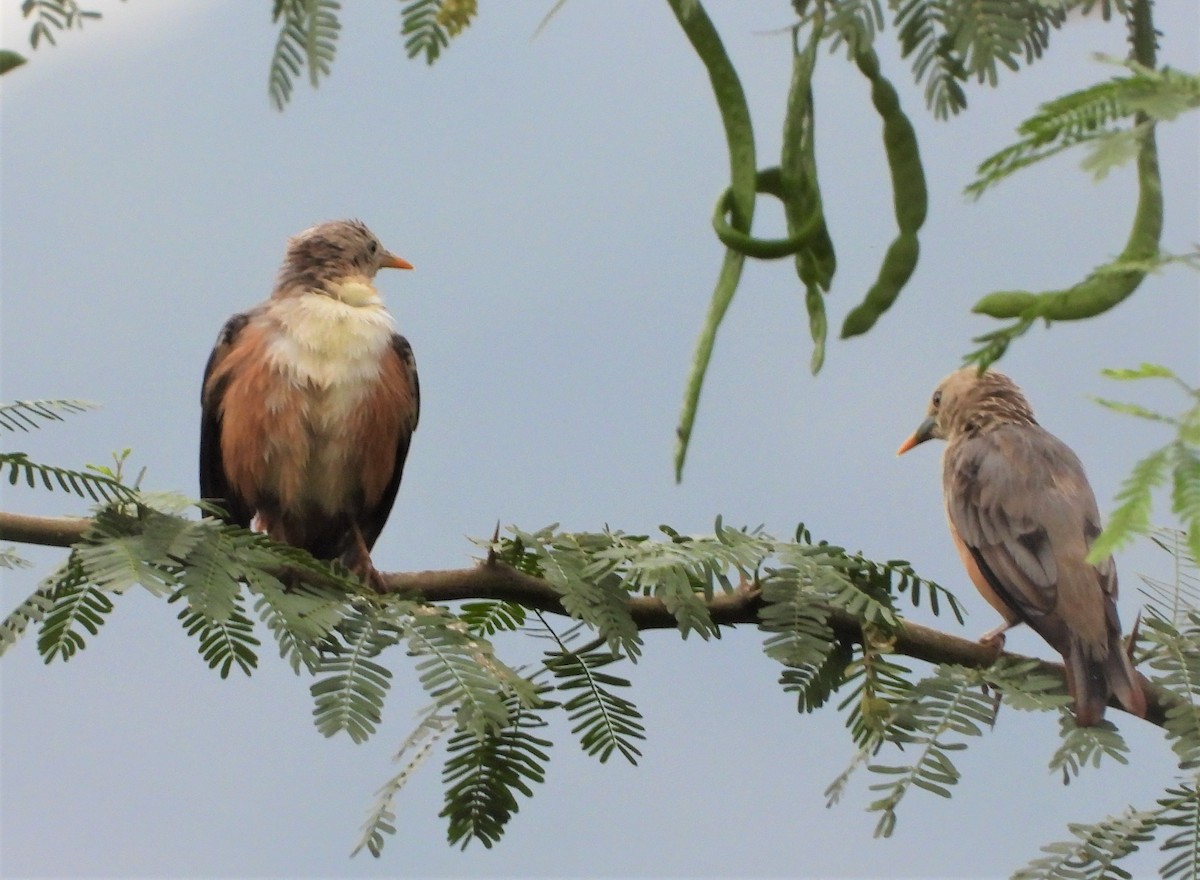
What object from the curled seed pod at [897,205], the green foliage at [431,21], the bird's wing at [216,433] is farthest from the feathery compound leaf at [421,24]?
the bird's wing at [216,433]

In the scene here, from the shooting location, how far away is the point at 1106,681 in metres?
3.74

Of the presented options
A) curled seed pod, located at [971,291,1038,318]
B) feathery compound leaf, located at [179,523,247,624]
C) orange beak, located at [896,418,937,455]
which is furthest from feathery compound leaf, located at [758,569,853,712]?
orange beak, located at [896,418,937,455]

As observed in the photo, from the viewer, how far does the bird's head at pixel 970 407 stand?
5.95 m

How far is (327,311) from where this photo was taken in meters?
5.05

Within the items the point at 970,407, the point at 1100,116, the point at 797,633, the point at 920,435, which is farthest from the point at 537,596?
the point at 920,435

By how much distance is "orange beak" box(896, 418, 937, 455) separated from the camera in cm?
686

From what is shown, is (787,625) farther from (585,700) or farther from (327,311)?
(327,311)

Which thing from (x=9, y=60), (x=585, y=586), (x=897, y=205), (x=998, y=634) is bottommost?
(x=998, y=634)

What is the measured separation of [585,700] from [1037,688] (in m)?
0.96

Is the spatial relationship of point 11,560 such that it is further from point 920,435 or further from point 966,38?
point 920,435

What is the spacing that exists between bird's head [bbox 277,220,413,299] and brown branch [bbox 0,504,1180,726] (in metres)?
2.34

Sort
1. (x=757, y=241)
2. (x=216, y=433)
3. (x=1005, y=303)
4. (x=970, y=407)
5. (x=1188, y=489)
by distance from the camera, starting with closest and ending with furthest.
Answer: (x=1188, y=489) → (x=1005, y=303) → (x=757, y=241) → (x=216, y=433) → (x=970, y=407)

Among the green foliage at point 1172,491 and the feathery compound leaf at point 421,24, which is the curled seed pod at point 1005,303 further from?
the feathery compound leaf at point 421,24

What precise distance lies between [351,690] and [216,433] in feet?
8.27
